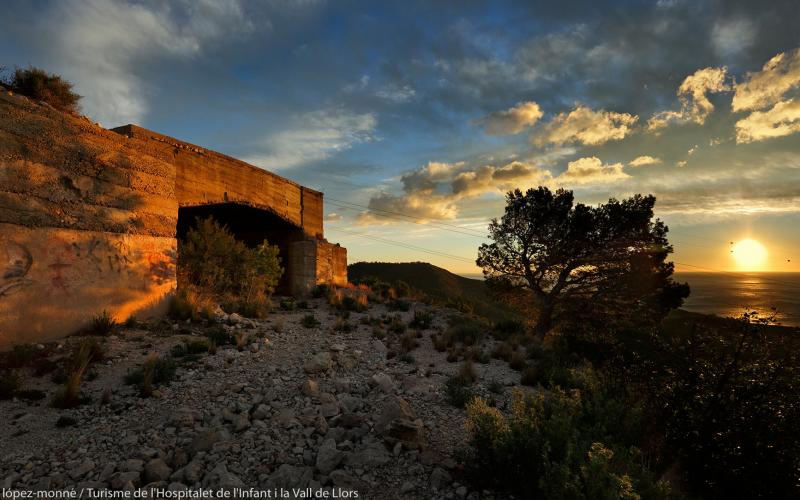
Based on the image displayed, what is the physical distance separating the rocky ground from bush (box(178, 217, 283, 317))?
3.68 metres

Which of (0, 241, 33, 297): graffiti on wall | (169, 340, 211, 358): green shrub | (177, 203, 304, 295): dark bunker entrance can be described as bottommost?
(169, 340, 211, 358): green shrub

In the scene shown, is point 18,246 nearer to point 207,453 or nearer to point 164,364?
point 164,364

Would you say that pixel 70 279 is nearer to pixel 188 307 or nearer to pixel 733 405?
pixel 188 307

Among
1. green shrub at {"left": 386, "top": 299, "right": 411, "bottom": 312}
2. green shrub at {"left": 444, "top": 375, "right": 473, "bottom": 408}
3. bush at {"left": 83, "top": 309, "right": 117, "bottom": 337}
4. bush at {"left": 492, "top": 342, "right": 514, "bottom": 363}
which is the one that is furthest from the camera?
green shrub at {"left": 386, "top": 299, "right": 411, "bottom": 312}

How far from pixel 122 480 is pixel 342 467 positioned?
2023 millimetres

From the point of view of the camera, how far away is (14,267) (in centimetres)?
688

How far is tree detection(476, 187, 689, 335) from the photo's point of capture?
19.6m

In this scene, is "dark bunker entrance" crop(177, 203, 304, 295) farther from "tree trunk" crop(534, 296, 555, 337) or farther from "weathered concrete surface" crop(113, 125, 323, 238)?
"tree trunk" crop(534, 296, 555, 337)

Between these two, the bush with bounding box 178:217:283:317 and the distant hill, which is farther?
the distant hill

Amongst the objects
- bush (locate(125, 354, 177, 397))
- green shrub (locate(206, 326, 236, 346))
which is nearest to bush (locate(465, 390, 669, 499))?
bush (locate(125, 354, 177, 397))

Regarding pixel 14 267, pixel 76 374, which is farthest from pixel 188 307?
pixel 76 374

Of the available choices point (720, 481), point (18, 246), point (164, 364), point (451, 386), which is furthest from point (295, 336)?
point (720, 481)

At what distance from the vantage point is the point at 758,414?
4.79 m

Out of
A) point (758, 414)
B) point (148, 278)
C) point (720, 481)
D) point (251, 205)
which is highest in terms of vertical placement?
point (251, 205)
